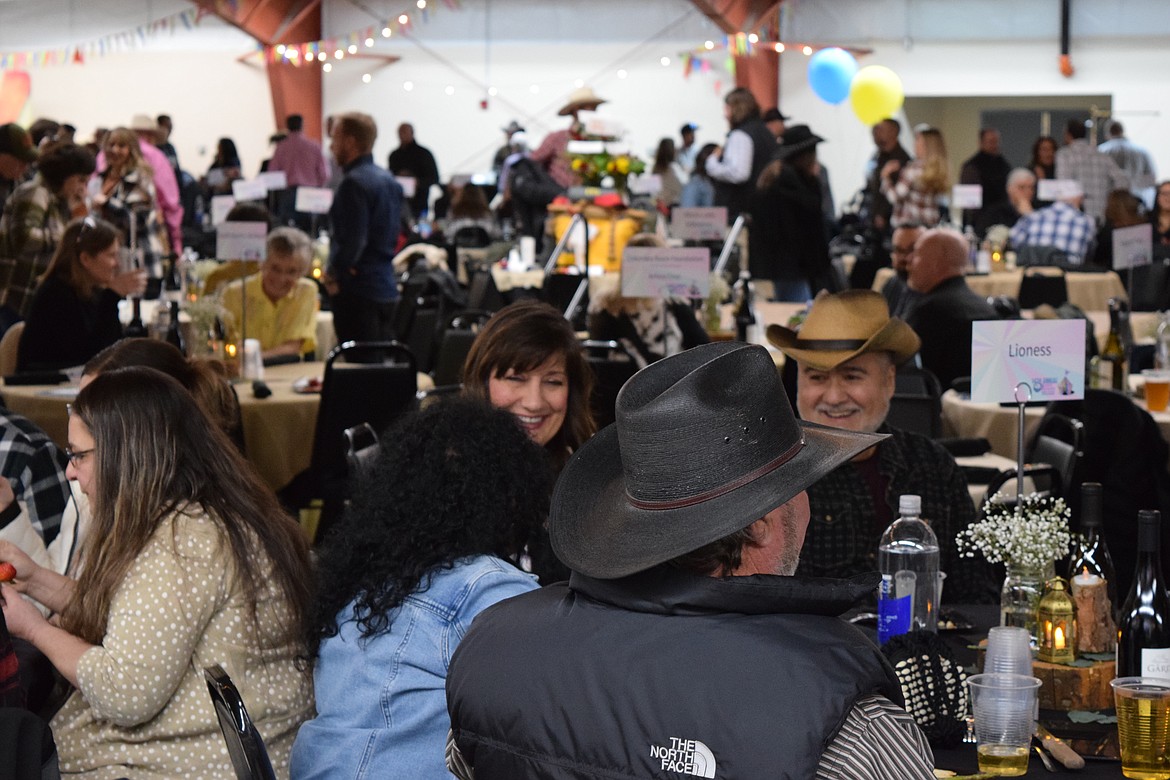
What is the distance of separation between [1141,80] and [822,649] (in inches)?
666

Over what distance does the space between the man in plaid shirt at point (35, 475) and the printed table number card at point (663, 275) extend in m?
2.83

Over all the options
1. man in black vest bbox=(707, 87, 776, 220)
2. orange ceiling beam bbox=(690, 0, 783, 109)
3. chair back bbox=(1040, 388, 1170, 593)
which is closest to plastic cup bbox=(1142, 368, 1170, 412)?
chair back bbox=(1040, 388, 1170, 593)

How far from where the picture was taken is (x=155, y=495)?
2244 mm

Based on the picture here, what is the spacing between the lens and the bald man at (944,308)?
5629 mm

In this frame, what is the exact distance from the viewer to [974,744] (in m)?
1.97

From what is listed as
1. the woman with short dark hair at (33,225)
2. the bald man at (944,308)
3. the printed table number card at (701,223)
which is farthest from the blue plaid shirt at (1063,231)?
the woman with short dark hair at (33,225)

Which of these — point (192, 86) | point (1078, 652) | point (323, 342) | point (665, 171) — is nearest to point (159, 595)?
point (1078, 652)

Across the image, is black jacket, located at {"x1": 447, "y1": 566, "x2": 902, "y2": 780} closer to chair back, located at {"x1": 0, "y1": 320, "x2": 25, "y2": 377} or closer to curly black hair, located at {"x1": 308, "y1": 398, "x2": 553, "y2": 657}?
curly black hair, located at {"x1": 308, "y1": 398, "x2": 553, "y2": 657}

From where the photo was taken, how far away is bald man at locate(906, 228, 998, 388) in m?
5.63

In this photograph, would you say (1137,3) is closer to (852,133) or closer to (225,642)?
(852,133)

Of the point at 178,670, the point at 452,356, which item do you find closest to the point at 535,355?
the point at 178,670

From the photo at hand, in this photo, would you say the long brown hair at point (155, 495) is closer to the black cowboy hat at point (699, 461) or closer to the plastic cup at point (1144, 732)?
the black cowboy hat at point (699, 461)

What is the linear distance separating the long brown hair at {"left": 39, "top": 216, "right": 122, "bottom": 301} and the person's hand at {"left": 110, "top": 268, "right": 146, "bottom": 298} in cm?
11

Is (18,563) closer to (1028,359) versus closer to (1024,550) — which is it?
(1024,550)
